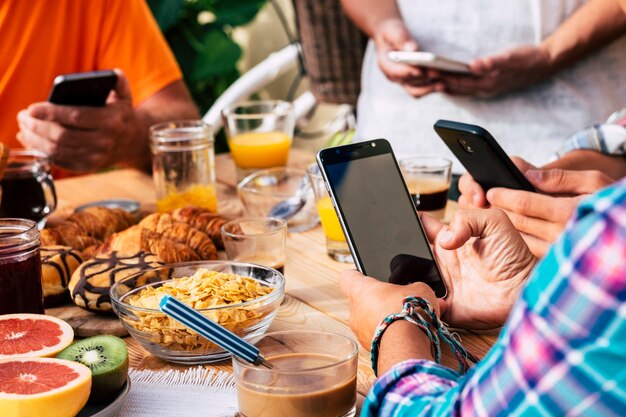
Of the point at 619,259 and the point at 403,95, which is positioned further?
the point at 403,95

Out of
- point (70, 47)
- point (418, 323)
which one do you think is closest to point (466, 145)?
point (418, 323)

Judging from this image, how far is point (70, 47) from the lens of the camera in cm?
220

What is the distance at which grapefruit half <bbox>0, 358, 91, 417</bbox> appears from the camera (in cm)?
83

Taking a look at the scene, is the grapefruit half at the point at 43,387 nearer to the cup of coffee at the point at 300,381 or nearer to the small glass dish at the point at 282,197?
the cup of coffee at the point at 300,381

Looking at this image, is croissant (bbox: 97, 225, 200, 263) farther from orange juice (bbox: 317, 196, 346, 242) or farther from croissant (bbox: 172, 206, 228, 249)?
orange juice (bbox: 317, 196, 346, 242)

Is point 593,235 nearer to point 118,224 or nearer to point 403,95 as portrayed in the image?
point 118,224

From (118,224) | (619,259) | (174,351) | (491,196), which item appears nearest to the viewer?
(619,259)

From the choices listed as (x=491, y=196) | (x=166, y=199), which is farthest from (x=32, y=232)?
(x=491, y=196)

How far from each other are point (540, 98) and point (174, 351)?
132 centimetres

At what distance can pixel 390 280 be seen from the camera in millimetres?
1164

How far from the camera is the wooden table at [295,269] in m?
1.10

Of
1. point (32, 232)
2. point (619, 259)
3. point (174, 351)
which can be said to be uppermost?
point (619, 259)

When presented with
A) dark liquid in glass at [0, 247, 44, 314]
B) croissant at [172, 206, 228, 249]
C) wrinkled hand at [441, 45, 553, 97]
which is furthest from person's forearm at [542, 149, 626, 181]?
dark liquid in glass at [0, 247, 44, 314]

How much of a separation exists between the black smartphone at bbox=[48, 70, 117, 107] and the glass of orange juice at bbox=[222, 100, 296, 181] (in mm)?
315
